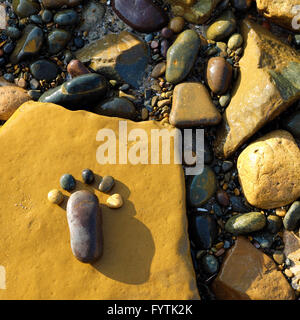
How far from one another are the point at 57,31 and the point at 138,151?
124 centimetres

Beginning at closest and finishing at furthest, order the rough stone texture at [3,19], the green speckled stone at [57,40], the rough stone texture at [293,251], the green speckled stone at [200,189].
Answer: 1. the rough stone texture at [293,251]
2. the green speckled stone at [200,189]
3. the green speckled stone at [57,40]
4. the rough stone texture at [3,19]

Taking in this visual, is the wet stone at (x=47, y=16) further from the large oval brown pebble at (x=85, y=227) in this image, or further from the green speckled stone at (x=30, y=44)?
the large oval brown pebble at (x=85, y=227)

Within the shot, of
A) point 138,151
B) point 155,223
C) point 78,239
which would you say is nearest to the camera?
point 78,239

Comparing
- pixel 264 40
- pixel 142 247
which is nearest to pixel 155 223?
pixel 142 247

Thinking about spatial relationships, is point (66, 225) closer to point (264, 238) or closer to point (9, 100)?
point (9, 100)

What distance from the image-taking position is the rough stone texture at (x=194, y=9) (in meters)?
2.93

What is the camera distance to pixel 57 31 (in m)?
3.04

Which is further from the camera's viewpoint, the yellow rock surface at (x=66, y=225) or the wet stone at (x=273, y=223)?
the wet stone at (x=273, y=223)

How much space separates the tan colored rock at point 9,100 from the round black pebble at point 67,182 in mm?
776

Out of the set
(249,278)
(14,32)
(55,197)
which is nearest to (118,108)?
(55,197)

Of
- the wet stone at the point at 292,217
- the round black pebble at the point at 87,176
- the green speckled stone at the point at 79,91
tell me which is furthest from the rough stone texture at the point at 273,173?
the green speckled stone at the point at 79,91

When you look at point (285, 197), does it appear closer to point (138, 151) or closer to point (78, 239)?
point (138, 151)

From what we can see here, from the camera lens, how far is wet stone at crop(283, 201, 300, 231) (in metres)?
2.62

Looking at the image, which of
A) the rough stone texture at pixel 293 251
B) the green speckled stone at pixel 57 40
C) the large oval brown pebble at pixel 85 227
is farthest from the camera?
the green speckled stone at pixel 57 40
